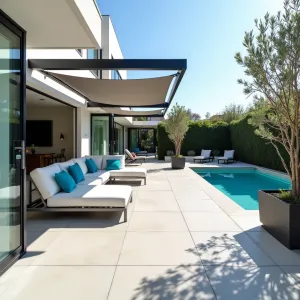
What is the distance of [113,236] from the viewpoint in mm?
4277

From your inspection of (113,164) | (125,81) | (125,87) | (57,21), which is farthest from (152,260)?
(113,164)

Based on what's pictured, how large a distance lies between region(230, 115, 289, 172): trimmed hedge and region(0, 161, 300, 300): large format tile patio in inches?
355

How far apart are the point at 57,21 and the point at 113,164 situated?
21.9 ft

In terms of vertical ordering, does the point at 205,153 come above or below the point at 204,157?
above

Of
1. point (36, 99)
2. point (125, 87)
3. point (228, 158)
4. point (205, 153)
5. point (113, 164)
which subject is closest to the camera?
point (125, 87)

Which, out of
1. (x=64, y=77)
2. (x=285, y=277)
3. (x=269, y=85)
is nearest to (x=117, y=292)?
(x=285, y=277)

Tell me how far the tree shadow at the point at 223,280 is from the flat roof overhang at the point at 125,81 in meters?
3.58

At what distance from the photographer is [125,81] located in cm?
674

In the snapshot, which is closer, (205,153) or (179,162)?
(179,162)

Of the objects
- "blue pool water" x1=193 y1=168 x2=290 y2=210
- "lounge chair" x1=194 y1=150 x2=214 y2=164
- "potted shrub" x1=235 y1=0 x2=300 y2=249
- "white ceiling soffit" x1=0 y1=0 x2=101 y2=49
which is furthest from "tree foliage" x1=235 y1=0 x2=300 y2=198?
"lounge chair" x1=194 y1=150 x2=214 y2=164

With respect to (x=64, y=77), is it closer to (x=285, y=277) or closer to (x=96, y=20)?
(x=96, y=20)

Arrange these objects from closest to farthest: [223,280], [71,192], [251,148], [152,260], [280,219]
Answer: [223,280] < [152,260] < [280,219] < [71,192] < [251,148]

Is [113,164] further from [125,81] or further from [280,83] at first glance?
[280,83]

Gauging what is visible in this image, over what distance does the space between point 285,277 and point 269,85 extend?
2899mm
